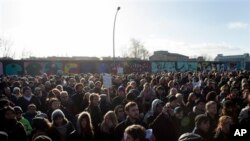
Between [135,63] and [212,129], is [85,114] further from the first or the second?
[135,63]

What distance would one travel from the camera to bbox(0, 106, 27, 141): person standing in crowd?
289 inches

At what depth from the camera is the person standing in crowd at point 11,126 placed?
24.0 feet

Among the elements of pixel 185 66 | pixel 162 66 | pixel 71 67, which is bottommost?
pixel 185 66

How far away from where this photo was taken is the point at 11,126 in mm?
7488

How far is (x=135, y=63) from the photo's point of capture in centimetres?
4509

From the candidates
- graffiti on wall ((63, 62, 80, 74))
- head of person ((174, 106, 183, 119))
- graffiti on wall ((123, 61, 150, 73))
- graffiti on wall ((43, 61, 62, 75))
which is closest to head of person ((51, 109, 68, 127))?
head of person ((174, 106, 183, 119))

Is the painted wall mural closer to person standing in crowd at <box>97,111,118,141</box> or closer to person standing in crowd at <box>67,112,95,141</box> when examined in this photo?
person standing in crowd at <box>97,111,118,141</box>

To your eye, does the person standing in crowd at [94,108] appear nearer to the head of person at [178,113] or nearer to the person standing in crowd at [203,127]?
the head of person at [178,113]

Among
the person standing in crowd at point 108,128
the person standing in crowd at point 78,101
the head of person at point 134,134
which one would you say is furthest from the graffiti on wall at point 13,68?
the head of person at point 134,134

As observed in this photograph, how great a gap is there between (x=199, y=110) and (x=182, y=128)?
72cm

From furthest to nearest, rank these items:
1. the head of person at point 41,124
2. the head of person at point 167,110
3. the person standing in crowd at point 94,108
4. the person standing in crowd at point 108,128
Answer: the person standing in crowd at point 94,108
the head of person at point 167,110
the person standing in crowd at point 108,128
the head of person at point 41,124

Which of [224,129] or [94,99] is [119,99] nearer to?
[94,99]

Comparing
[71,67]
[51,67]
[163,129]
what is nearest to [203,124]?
[163,129]

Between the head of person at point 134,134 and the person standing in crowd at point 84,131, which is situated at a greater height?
the head of person at point 134,134
